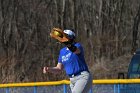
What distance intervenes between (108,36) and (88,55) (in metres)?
2.37

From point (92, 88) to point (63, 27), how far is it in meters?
26.5

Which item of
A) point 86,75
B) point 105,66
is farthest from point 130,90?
point 105,66

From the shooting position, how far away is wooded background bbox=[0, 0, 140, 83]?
124 feet

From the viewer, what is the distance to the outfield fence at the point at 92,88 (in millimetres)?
12438

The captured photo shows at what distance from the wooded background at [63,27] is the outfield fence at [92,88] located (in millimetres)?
20133

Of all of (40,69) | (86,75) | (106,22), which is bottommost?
(40,69)

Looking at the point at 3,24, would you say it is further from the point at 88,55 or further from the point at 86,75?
the point at 86,75

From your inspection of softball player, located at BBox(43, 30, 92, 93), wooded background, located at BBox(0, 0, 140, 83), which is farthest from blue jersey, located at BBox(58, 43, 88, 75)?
wooded background, located at BBox(0, 0, 140, 83)

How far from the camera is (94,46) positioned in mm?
39281

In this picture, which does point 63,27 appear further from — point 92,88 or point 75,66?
point 75,66

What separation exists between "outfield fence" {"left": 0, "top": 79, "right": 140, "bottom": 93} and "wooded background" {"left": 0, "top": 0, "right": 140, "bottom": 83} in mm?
20133

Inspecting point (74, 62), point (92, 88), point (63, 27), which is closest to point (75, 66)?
point (74, 62)

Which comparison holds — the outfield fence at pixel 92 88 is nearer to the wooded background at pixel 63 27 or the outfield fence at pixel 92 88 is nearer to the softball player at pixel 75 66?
the softball player at pixel 75 66

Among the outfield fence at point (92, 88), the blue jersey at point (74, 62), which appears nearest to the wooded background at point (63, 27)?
the outfield fence at point (92, 88)
